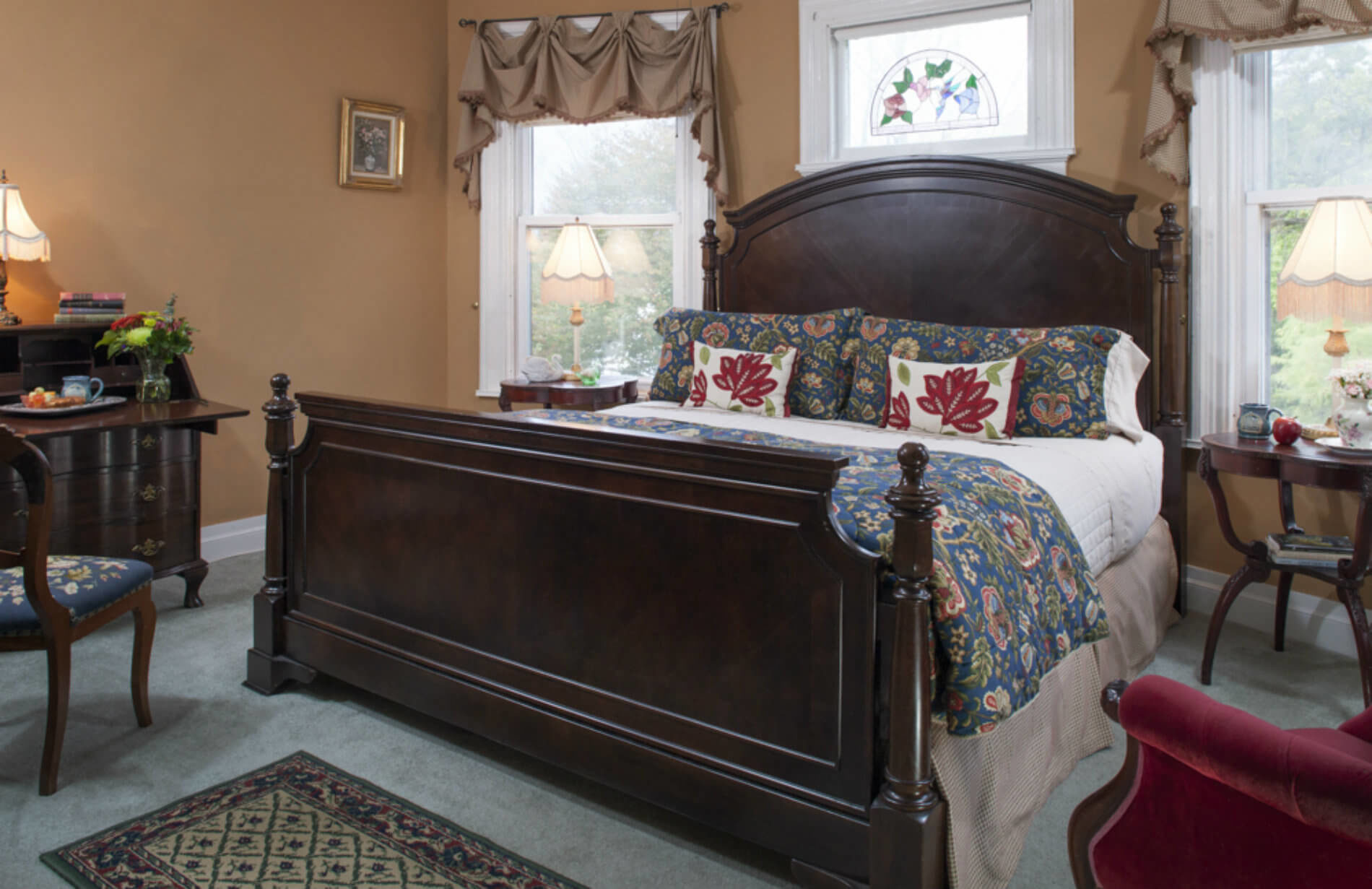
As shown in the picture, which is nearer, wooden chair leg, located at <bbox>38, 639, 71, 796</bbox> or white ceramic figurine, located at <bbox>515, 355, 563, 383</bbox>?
wooden chair leg, located at <bbox>38, 639, 71, 796</bbox>

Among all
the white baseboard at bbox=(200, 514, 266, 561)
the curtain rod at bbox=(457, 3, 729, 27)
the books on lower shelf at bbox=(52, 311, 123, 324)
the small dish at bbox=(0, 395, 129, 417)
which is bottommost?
the white baseboard at bbox=(200, 514, 266, 561)

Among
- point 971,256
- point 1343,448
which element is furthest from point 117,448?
point 1343,448

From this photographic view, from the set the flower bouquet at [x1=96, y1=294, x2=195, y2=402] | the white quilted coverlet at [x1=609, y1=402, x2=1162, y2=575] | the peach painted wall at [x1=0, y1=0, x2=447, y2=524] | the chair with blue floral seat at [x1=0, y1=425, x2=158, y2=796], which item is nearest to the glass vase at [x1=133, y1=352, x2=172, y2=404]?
the flower bouquet at [x1=96, y1=294, x2=195, y2=402]

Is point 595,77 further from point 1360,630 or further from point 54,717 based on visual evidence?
point 1360,630

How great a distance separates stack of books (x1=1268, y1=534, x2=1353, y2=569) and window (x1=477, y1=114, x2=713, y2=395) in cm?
267

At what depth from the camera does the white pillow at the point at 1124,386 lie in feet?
10.7

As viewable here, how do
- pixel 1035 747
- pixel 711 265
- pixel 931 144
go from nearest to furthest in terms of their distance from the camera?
1. pixel 1035 747
2. pixel 931 144
3. pixel 711 265

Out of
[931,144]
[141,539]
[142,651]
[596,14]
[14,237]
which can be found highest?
[596,14]

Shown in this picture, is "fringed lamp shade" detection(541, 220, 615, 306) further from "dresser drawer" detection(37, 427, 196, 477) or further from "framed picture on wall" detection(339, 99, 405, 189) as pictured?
"dresser drawer" detection(37, 427, 196, 477)

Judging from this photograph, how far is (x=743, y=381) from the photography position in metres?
3.71

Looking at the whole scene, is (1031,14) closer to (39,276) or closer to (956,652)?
(956,652)

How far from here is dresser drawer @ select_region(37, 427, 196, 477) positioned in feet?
10.6

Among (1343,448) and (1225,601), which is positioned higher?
(1343,448)

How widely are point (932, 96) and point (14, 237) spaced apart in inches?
139
